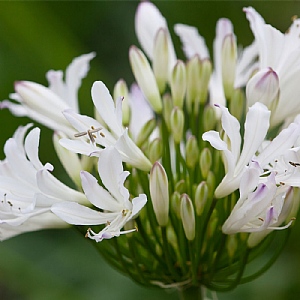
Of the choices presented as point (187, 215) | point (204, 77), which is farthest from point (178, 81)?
point (187, 215)

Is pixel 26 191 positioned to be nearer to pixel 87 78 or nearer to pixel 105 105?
pixel 105 105

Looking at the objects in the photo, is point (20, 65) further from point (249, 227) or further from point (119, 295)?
point (249, 227)

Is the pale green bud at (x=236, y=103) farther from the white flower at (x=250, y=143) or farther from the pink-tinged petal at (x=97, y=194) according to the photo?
the pink-tinged petal at (x=97, y=194)

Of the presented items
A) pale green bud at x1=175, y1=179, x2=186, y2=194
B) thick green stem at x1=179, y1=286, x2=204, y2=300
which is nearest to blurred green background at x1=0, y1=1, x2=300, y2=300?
thick green stem at x1=179, y1=286, x2=204, y2=300

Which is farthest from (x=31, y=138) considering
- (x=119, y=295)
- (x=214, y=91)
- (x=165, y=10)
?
(x=165, y=10)

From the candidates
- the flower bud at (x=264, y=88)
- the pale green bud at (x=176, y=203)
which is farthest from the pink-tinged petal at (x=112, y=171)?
the flower bud at (x=264, y=88)
